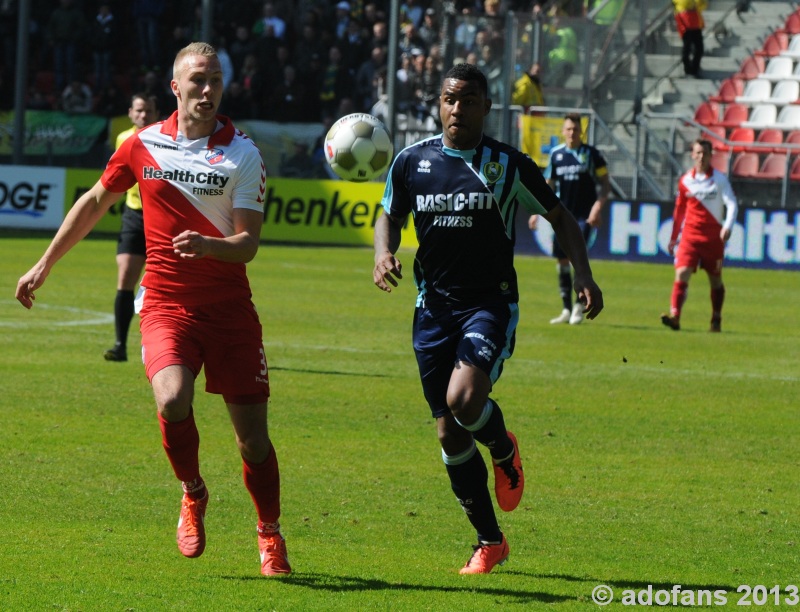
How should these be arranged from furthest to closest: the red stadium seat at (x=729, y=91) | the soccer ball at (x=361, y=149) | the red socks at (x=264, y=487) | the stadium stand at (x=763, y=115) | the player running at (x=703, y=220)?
the red stadium seat at (x=729, y=91), the stadium stand at (x=763, y=115), the player running at (x=703, y=220), the soccer ball at (x=361, y=149), the red socks at (x=264, y=487)

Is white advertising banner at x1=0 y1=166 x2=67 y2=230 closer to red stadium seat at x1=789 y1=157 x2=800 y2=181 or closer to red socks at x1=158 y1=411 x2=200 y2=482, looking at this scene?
red stadium seat at x1=789 y1=157 x2=800 y2=181

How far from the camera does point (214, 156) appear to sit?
604cm

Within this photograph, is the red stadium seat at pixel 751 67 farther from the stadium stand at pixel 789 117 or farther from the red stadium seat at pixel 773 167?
the red stadium seat at pixel 773 167

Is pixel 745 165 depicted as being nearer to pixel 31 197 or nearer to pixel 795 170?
pixel 795 170

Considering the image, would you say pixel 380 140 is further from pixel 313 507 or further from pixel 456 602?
pixel 456 602

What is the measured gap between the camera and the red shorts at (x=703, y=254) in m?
17.0

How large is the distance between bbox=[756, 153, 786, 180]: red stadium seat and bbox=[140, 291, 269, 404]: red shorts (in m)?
22.2

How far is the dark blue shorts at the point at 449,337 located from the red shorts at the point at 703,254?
10921 millimetres

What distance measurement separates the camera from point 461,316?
6.37m

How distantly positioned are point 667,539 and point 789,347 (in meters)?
8.84

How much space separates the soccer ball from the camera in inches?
385

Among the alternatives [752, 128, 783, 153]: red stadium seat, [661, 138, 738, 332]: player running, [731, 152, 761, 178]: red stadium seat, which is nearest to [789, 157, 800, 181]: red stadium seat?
[731, 152, 761, 178]: red stadium seat

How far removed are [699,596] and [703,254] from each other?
38.0 ft

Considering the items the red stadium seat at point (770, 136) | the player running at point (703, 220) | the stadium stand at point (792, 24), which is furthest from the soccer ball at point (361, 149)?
the stadium stand at point (792, 24)
